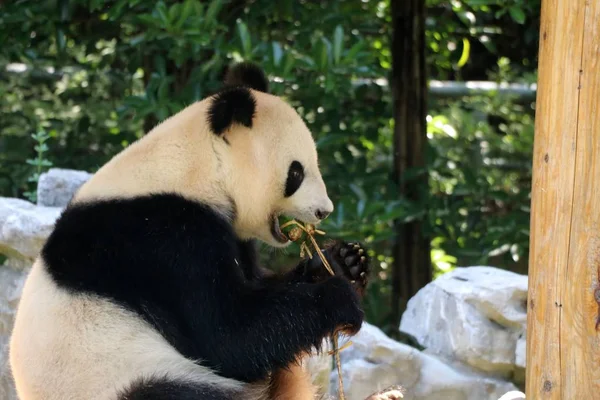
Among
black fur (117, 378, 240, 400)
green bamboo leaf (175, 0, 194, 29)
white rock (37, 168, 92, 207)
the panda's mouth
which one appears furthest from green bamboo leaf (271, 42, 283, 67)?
black fur (117, 378, 240, 400)

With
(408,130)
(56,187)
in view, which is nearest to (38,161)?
(56,187)

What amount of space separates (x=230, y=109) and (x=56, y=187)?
1.78m

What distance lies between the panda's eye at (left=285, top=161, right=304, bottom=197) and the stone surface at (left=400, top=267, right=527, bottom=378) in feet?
4.57

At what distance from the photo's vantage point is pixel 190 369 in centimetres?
251

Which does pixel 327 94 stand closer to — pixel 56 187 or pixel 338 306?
pixel 56 187

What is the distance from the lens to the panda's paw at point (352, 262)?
3.02m

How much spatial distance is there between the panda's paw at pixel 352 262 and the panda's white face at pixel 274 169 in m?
0.30

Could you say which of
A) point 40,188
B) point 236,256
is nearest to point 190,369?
point 236,256

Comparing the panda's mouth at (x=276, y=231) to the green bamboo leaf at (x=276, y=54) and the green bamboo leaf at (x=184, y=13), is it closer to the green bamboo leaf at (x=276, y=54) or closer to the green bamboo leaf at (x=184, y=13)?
the green bamboo leaf at (x=276, y=54)

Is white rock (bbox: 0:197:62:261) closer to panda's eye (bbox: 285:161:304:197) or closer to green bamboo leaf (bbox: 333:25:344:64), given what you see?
panda's eye (bbox: 285:161:304:197)

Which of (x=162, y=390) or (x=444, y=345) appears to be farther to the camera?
(x=444, y=345)

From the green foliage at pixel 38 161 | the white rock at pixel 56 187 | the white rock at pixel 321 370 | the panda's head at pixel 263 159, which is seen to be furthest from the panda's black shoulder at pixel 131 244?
the green foliage at pixel 38 161

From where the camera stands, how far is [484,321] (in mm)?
3854

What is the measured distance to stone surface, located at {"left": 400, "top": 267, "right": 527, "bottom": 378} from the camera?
12.4 ft
